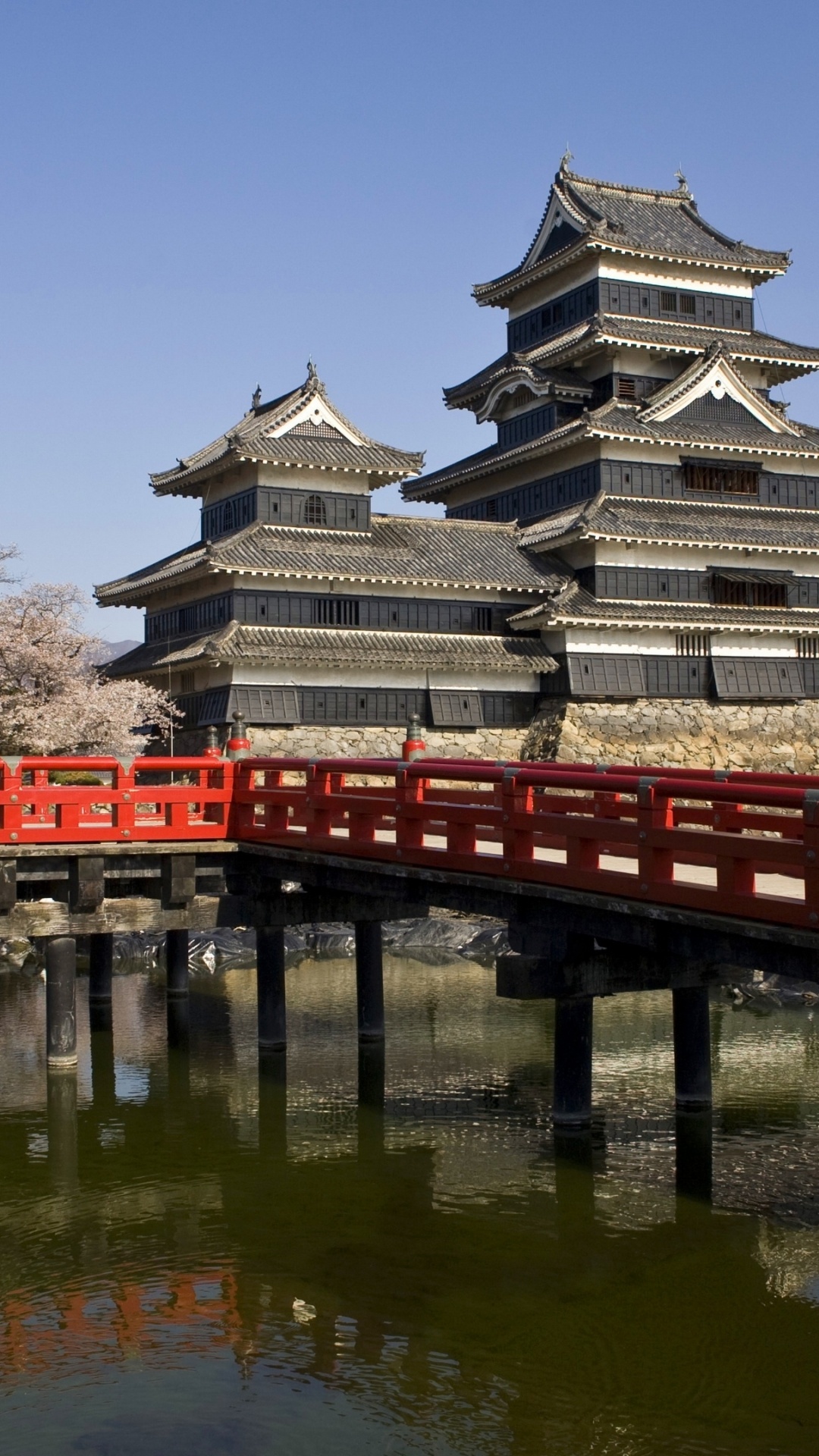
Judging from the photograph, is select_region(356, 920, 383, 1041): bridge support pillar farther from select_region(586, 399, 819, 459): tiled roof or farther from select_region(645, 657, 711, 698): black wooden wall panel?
select_region(586, 399, 819, 459): tiled roof

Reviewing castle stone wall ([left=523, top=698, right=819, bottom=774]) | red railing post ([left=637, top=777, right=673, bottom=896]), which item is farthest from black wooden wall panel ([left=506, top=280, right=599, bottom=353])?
red railing post ([left=637, top=777, right=673, bottom=896])

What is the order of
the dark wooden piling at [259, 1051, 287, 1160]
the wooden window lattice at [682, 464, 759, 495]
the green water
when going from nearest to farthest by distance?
the green water, the dark wooden piling at [259, 1051, 287, 1160], the wooden window lattice at [682, 464, 759, 495]

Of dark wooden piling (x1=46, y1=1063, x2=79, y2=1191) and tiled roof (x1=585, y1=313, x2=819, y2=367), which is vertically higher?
tiled roof (x1=585, y1=313, x2=819, y2=367)

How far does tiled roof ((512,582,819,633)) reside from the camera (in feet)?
141

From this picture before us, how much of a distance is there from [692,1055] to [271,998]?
22.1 ft

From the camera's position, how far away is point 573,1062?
49.8ft

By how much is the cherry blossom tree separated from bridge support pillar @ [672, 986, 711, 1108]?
79.0 feet

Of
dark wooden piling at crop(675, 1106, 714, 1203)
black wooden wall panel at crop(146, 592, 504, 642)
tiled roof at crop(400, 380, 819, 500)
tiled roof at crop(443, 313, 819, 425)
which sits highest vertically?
tiled roof at crop(443, 313, 819, 425)

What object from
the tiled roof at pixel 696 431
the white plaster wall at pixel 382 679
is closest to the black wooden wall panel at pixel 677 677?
the white plaster wall at pixel 382 679

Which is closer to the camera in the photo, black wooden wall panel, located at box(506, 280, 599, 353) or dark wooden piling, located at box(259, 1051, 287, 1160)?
dark wooden piling, located at box(259, 1051, 287, 1160)

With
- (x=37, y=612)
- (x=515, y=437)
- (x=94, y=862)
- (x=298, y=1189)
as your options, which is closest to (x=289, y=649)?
(x=37, y=612)

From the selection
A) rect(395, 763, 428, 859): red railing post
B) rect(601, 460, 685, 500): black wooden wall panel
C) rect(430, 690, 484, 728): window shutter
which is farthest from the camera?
rect(601, 460, 685, 500): black wooden wall panel

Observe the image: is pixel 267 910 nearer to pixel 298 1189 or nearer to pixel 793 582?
pixel 298 1189

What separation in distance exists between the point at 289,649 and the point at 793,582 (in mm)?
18461
